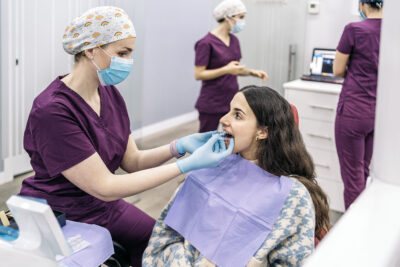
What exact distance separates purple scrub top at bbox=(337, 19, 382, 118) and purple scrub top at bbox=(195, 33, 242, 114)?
0.77 metres

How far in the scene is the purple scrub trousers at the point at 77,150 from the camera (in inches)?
55.1

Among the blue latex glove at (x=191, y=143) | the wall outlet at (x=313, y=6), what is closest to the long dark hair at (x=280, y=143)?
the blue latex glove at (x=191, y=143)

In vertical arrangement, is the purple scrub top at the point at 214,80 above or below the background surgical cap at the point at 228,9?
below

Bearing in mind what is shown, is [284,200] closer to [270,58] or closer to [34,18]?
[34,18]

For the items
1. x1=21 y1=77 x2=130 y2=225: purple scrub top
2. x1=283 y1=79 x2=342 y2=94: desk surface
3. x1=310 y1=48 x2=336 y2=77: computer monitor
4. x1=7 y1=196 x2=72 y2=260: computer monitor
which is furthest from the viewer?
x1=310 y1=48 x2=336 y2=77: computer monitor

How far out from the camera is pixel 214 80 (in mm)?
3068

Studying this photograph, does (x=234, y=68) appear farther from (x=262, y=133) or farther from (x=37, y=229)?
(x=37, y=229)

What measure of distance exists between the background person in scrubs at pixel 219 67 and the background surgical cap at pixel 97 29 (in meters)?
1.51

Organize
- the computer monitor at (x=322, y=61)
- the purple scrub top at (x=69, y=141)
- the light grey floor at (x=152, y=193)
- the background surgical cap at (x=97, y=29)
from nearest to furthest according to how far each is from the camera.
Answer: the purple scrub top at (x=69, y=141)
the background surgical cap at (x=97, y=29)
the light grey floor at (x=152, y=193)
the computer monitor at (x=322, y=61)

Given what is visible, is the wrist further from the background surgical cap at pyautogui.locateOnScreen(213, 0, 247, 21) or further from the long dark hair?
the background surgical cap at pyautogui.locateOnScreen(213, 0, 247, 21)

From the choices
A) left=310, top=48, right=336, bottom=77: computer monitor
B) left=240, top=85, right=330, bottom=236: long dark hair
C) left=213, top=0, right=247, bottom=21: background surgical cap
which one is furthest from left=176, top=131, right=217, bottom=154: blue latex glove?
left=310, top=48, right=336, bottom=77: computer monitor

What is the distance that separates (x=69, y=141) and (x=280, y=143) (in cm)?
66

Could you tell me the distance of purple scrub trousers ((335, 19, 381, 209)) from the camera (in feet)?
7.86

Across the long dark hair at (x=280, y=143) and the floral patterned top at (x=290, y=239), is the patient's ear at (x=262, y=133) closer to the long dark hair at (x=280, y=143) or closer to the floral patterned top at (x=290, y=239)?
the long dark hair at (x=280, y=143)
